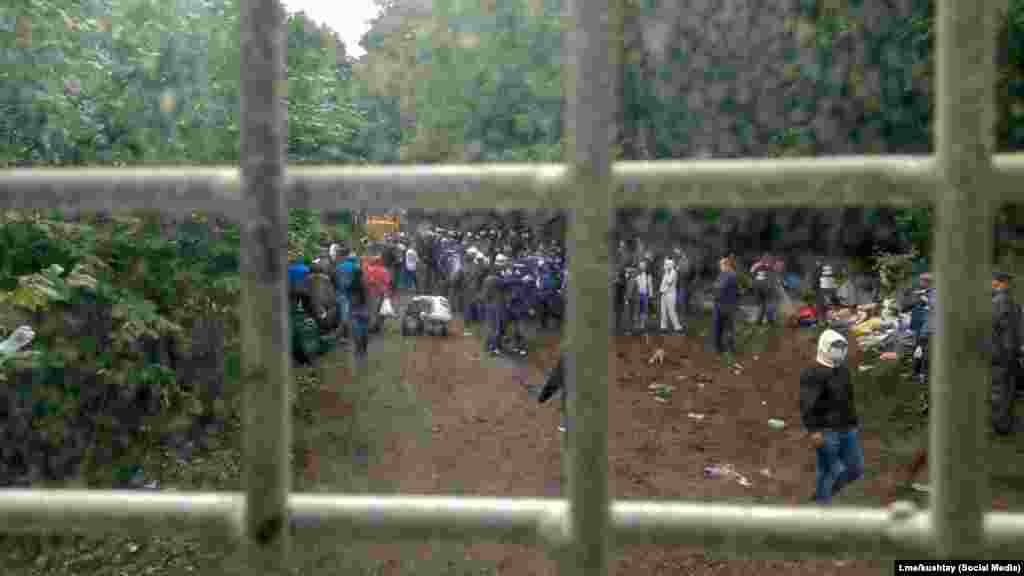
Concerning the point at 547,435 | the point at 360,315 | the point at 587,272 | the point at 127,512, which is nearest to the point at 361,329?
the point at 360,315

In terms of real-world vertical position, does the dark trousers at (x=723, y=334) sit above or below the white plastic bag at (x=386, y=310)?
below

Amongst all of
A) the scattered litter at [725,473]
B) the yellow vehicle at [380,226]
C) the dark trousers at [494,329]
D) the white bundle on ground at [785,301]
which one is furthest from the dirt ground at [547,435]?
the yellow vehicle at [380,226]

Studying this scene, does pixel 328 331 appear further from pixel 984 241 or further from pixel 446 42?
pixel 984 241

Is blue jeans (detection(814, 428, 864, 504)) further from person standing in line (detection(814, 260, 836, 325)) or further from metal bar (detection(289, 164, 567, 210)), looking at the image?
metal bar (detection(289, 164, 567, 210))

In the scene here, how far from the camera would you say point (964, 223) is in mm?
642

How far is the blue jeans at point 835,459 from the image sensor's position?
247 inches

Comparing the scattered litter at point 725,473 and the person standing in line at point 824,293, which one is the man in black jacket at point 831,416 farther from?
the person standing in line at point 824,293

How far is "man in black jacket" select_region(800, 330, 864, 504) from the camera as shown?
6102 mm

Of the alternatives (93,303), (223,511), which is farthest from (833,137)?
(93,303)

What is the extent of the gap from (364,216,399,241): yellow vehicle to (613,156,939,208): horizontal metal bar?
596 mm

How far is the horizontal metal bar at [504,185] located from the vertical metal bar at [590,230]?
0.02 meters

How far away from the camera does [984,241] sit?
0.64 meters

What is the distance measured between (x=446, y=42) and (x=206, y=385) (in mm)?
2690

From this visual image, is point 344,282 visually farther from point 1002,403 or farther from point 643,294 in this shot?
point 1002,403
